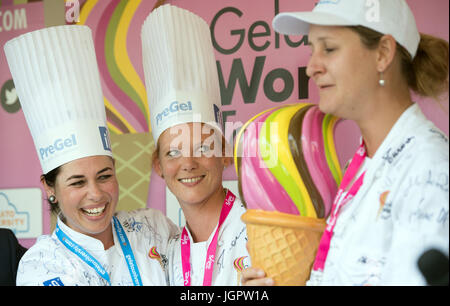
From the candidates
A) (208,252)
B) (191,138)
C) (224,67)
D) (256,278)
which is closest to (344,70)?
(256,278)

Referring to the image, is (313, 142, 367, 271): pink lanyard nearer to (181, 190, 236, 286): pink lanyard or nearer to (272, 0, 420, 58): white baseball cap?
(272, 0, 420, 58): white baseball cap

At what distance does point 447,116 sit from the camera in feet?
5.33

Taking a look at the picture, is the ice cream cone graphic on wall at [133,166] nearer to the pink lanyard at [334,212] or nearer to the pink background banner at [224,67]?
the pink background banner at [224,67]

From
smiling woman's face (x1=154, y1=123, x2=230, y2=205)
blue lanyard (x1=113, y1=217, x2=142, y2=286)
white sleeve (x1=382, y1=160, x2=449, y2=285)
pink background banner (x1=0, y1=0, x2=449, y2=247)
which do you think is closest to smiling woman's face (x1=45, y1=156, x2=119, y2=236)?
blue lanyard (x1=113, y1=217, x2=142, y2=286)

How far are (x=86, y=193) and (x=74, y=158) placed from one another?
141 millimetres

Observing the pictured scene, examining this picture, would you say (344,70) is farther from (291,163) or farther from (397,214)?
(397,214)

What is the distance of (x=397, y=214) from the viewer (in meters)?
1.14

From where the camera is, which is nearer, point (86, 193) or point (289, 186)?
point (289, 186)

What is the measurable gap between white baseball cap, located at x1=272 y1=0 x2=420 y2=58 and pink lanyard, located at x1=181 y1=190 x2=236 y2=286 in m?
0.89

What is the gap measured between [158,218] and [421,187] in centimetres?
130

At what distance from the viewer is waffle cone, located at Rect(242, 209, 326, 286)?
1.29 metres
